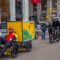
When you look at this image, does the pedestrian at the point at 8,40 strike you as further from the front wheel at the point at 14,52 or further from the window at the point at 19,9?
the window at the point at 19,9

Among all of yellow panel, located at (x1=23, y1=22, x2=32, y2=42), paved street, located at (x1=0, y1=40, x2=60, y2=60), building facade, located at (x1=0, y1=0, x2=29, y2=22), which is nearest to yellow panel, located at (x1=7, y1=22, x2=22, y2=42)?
yellow panel, located at (x1=23, y1=22, x2=32, y2=42)

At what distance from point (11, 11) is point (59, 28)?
154 inches

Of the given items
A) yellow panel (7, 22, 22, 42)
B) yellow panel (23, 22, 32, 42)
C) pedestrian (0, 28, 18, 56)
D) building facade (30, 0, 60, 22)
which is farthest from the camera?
building facade (30, 0, 60, 22)

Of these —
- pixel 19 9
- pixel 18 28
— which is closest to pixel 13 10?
pixel 19 9

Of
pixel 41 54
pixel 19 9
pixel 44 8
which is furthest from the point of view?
pixel 44 8

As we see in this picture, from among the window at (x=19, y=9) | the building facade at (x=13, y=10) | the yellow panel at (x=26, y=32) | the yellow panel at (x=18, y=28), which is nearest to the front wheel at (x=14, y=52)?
the yellow panel at (x=18, y=28)

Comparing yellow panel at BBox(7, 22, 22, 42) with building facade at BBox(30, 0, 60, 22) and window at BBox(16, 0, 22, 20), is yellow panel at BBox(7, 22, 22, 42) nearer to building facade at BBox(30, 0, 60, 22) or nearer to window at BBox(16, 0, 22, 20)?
window at BBox(16, 0, 22, 20)

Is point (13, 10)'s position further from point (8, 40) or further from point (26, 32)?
point (8, 40)

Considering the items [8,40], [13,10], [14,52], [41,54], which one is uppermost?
[13,10]

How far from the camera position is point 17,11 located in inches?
896

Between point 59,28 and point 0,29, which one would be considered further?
point 59,28

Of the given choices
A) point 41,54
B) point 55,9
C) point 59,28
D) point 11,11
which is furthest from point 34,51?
point 55,9

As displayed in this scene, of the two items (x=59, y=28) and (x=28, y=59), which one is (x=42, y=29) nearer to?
(x=59, y=28)

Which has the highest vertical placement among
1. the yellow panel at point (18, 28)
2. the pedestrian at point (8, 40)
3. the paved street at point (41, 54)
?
the yellow panel at point (18, 28)
